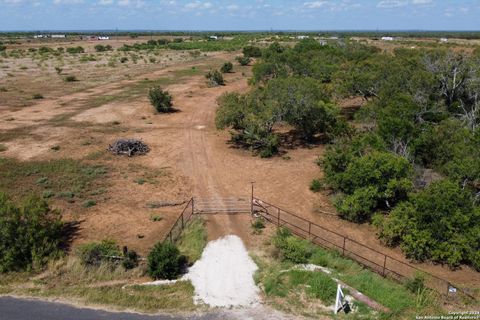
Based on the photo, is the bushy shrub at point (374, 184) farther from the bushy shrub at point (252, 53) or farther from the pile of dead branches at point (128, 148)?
the bushy shrub at point (252, 53)

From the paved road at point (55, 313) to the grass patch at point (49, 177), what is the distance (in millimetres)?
9114

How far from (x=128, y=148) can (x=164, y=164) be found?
11.6ft

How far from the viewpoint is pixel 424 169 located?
21641 mm

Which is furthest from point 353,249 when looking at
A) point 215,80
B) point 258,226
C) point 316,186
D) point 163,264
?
point 215,80

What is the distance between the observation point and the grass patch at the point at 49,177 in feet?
71.8

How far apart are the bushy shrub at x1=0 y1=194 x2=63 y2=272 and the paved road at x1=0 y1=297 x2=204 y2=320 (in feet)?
7.28

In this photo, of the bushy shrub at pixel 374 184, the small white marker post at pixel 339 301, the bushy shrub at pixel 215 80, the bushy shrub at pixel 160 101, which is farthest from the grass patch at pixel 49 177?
the bushy shrub at pixel 215 80

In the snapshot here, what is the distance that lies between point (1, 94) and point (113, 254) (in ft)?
135

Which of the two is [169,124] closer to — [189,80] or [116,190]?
[116,190]

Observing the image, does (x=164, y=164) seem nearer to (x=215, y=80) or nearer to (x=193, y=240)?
(x=193, y=240)

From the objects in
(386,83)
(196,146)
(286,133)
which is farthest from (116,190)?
(386,83)

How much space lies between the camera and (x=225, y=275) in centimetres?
1467

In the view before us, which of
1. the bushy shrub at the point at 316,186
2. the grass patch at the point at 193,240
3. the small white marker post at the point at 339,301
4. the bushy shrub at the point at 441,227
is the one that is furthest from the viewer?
the bushy shrub at the point at 316,186

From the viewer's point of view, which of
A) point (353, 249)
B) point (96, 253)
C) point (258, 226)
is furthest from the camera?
point (258, 226)
